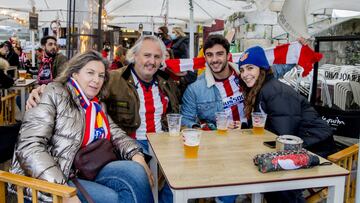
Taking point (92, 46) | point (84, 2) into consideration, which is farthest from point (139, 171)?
point (84, 2)

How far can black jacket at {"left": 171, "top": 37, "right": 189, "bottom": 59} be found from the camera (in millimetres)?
6423

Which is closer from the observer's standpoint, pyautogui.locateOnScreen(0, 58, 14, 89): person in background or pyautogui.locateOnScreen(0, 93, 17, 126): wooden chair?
pyautogui.locateOnScreen(0, 93, 17, 126): wooden chair

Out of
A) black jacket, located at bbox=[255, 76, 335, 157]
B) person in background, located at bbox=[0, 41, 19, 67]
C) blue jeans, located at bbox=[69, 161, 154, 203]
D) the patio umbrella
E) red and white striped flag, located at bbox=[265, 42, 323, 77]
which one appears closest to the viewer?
blue jeans, located at bbox=[69, 161, 154, 203]

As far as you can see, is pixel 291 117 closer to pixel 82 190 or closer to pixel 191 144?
pixel 191 144

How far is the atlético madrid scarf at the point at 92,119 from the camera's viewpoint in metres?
2.29

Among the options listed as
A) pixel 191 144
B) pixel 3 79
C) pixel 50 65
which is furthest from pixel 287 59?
pixel 3 79

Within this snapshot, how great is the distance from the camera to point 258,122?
2.45 metres

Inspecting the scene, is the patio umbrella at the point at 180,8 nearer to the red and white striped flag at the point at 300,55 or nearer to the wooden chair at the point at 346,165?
the red and white striped flag at the point at 300,55

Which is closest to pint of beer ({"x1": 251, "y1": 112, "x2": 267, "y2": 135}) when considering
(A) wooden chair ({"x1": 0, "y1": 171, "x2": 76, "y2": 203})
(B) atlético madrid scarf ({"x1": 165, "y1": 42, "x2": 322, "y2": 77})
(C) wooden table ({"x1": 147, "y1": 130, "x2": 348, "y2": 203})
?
(C) wooden table ({"x1": 147, "y1": 130, "x2": 348, "y2": 203})

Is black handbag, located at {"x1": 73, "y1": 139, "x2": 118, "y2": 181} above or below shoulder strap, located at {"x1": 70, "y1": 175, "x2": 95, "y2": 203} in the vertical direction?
above

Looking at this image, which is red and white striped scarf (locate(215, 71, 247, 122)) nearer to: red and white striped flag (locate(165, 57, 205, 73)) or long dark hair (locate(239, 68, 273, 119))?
long dark hair (locate(239, 68, 273, 119))

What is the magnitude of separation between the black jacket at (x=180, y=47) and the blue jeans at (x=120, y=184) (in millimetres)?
4297

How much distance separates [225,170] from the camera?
1734 mm

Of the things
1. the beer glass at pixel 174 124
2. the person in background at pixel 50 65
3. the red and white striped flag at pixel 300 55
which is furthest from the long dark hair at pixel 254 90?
the person in background at pixel 50 65
